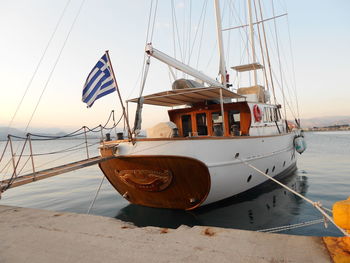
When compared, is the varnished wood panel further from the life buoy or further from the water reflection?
the life buoy

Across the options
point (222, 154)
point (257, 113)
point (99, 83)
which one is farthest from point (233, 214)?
point (99, 83)

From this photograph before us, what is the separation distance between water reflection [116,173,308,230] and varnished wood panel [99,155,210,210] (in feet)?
1.22

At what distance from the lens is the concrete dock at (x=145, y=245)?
2.59 metres

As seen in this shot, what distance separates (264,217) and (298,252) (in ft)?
16.8

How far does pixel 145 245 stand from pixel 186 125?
27.1 ft

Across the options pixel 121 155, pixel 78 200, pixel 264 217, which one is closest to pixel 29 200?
pixel 78 200

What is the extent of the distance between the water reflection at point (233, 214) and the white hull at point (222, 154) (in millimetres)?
375

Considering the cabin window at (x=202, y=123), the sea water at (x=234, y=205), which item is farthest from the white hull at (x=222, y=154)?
the cabin window at (x=202, y=123)

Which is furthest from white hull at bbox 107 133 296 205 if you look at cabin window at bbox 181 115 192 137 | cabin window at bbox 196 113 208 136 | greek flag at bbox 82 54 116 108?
cabin window at bbox 181 115 192 137

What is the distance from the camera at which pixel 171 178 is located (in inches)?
267

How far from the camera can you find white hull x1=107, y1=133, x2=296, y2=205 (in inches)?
258

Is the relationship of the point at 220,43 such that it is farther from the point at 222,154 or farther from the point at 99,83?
the point at 99,83

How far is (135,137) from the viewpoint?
7020mm

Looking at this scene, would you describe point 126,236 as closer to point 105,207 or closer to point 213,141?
point 213,141
